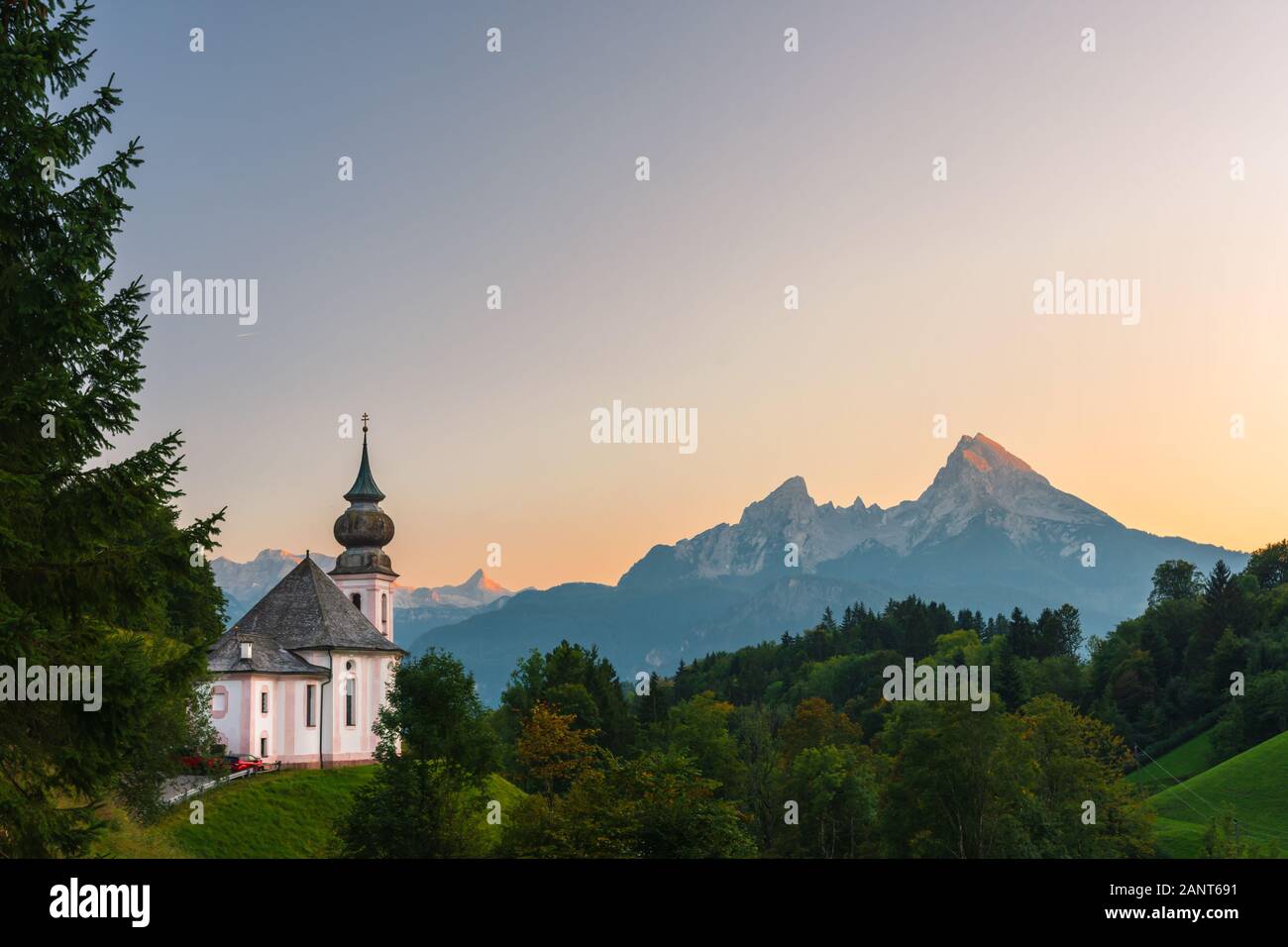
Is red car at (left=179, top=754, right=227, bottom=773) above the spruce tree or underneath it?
underneath

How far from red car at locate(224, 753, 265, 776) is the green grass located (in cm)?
7385

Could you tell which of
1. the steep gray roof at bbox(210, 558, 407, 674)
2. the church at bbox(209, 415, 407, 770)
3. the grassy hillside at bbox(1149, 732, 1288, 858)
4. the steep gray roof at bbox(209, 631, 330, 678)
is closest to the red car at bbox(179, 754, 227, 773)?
the church at bbox(209, 415, 407, 770)

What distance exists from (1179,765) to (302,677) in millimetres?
80639

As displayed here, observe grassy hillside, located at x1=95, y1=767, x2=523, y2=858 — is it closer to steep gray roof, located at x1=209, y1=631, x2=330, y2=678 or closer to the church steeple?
steep gray roof, located at x1=209, y1=631, x2=330, y2=678

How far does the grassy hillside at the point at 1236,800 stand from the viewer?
245 feet

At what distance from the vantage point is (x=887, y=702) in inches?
5138

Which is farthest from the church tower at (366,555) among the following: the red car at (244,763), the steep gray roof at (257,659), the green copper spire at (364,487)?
the red car at (244,763)

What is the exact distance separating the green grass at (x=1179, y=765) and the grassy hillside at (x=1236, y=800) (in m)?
8.71

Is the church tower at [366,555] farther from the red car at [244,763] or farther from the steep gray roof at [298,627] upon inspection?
the red car at [244,763]

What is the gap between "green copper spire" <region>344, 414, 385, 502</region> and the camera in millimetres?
88294

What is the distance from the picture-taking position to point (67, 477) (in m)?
18.9
